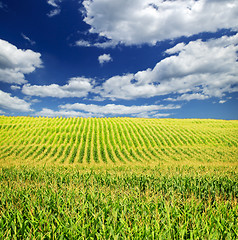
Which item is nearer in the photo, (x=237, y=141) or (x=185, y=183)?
(x=185, y=183)

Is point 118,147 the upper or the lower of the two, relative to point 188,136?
lower

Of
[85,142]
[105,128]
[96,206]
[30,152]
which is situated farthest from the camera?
[105,128]

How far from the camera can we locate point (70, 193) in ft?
20.2

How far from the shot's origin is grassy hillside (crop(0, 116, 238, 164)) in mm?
24844

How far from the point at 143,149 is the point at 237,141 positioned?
21.2 m

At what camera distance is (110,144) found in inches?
1191

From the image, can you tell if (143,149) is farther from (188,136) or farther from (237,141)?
(237,141)

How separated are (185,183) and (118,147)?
65.7 feet

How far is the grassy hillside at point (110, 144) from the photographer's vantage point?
24.8 metres

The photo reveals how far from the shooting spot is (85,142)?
30.5m

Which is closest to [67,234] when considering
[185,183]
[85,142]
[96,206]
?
[96,206]

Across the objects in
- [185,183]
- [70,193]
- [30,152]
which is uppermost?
[70,193]

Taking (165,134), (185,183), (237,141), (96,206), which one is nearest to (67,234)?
(96,206)

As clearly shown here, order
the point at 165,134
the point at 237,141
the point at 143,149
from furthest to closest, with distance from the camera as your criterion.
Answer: the point at 165,134
the point at 237,141
the point at 143,149
